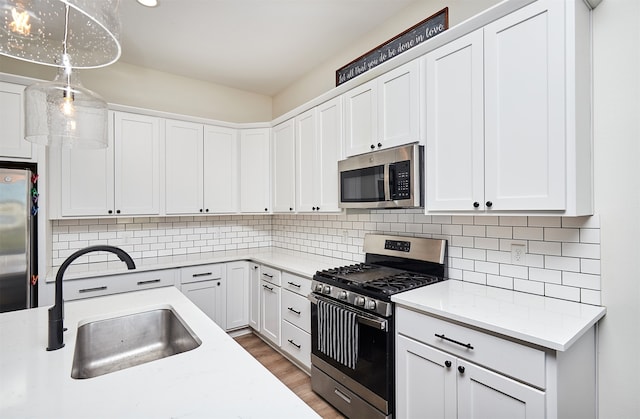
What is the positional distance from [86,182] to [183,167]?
85 cm

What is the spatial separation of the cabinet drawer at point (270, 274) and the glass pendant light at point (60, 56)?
183 cm

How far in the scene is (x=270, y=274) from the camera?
3.09 meters

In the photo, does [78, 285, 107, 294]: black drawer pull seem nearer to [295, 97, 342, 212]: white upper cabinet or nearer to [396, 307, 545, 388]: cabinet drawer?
[295, 97, 342, 212]: white upper cabinet

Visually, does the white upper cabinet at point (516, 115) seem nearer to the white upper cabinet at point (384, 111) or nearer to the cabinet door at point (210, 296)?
the white upper cabinet at point (384, 111)

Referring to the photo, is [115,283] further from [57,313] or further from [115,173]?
[57,313]

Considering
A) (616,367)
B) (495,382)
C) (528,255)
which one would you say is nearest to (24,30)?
→ (495,382)

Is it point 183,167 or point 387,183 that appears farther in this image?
point 183,167

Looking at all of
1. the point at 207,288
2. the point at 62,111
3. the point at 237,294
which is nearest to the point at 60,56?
the point at 62,111

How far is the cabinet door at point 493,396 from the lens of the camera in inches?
48.8

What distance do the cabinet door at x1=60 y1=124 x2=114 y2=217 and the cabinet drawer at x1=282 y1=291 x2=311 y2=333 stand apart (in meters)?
1.85

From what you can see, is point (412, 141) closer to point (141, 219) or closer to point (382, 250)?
point (382, 250)

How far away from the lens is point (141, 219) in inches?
131

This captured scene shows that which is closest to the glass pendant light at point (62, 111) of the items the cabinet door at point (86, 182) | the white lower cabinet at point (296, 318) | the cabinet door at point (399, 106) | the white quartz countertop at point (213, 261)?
the cabinet door at point (86, 182)

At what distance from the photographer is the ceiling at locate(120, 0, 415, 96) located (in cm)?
239
